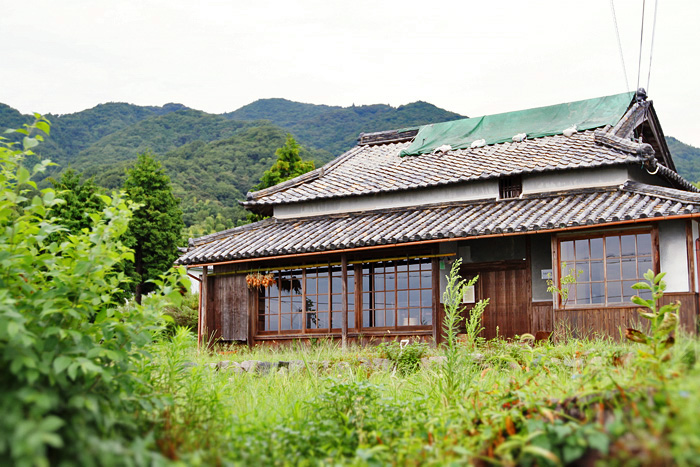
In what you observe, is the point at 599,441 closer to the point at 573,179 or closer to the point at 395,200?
the point at 573,179

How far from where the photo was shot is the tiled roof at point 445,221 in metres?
10.8

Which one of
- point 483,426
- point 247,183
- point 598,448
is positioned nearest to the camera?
point 598,448

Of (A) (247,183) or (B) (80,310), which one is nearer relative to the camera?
(B) (80,310)

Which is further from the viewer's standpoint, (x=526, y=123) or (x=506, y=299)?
(x=526, y=123)

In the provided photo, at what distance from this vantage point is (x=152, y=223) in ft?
83.8

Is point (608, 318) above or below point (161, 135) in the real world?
below

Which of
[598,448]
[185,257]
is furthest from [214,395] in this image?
[185,257]

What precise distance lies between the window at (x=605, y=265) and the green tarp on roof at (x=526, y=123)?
14.8 ft

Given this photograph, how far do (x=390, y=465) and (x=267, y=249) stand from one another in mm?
10520

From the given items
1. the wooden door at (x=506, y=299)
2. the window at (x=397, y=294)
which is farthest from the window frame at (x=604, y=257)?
the window at (x=397, y=294)

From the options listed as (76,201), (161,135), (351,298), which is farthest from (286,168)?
(161,135)

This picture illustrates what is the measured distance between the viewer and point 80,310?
3604 mm

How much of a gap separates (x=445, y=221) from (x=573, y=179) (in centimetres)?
270

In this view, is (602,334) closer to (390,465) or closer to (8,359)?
(390,465)
